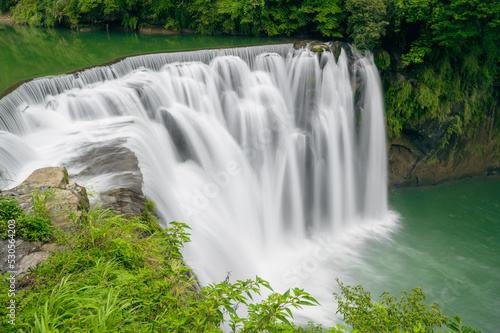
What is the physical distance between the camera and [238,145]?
11781 millimetres

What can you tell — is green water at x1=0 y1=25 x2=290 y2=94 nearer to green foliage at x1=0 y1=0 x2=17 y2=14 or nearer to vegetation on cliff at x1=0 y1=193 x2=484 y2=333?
green foliage at x1=0 y1=0 x2=17 y2=14

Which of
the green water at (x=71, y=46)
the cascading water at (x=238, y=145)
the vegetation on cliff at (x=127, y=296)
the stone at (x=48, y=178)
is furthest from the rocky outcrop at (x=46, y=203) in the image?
the green water at (x=71, y=46)

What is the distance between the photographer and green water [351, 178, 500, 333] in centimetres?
1048

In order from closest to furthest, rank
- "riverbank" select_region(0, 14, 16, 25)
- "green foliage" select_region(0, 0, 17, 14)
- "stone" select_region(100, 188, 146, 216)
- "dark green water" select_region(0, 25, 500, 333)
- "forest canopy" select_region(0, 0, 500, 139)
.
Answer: "stone" select_region(100, 188, 146, 216) → "dark green water" select_region(0, 25, 500, 333) → "forest canopy" select_region(0, 0, 500, 139) → "riverbank" select_region(0, 14, 16, 25) → "green foliage" select_region(0, 0, 17, 14)

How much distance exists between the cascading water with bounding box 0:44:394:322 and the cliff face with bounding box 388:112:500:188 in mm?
1413

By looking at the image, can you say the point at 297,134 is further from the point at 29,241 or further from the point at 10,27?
the point at 10,27

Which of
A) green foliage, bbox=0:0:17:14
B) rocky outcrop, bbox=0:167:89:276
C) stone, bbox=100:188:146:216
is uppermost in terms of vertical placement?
green foliage, bbox=0:0:17:14

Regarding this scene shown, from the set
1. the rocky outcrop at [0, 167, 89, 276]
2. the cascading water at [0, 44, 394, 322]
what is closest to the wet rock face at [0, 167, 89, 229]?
the rocky outcrop at [0, 167, 89, 276]

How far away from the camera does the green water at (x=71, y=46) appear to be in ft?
47.5

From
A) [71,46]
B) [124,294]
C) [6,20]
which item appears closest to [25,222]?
[124,294]

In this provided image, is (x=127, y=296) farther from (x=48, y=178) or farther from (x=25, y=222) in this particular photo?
(x=48, y=178)

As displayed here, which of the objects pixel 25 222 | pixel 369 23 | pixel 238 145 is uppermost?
pixel 369 23

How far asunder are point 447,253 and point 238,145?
7.84 m

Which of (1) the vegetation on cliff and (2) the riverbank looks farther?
(2) the riverbank
